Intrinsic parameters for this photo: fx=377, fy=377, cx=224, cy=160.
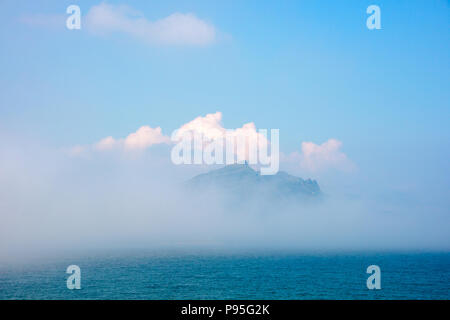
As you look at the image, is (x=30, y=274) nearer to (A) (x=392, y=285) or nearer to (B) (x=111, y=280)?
(B) (x=111, y=280)

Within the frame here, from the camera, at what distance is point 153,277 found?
3384 centimetres

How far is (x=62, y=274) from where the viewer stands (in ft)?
112

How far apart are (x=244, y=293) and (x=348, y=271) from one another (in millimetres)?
17062

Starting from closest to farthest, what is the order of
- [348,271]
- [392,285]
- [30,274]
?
[392,285]
[30,274]
[348,271]
